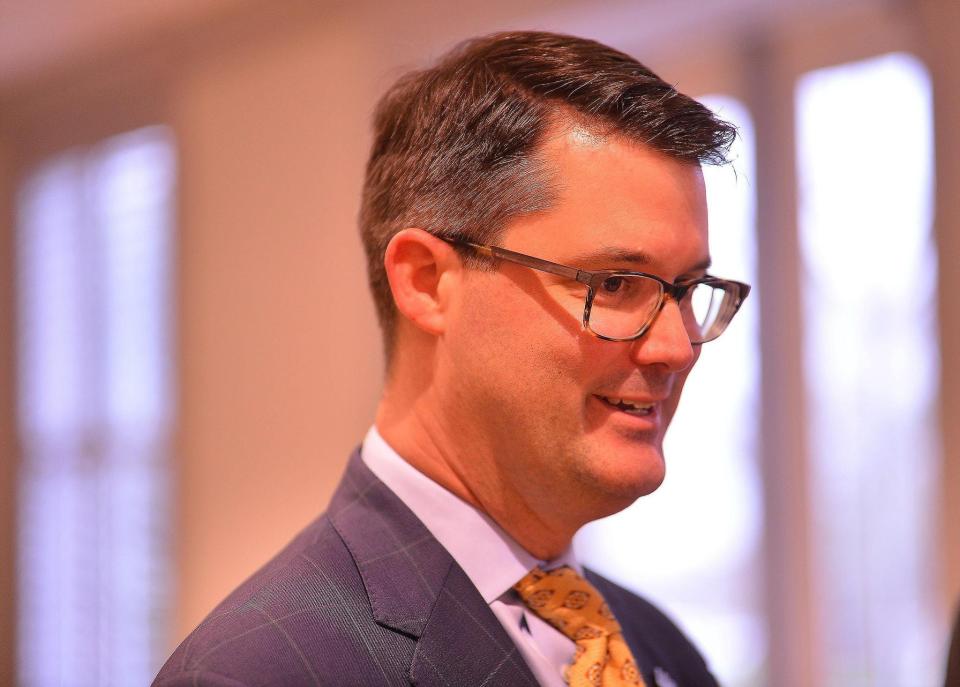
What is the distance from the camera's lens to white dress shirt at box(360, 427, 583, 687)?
61.2 inches

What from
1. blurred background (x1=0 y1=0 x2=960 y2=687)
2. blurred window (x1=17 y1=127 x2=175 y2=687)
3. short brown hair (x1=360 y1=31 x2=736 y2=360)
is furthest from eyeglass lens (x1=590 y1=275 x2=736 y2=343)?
blurred window (x1=17 y1=127 x2=175 y2=687)

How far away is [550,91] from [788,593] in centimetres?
303

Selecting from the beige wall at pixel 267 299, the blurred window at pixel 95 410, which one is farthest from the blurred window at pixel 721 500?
the blurred window at pixel 95 410

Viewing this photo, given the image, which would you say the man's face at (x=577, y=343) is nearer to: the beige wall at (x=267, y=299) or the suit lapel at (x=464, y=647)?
the suit lapel at (x=464, y=647)

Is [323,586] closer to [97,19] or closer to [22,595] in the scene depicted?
[97,19]

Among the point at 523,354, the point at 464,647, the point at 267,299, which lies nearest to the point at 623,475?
the point at 523,354

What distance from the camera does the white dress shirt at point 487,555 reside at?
5.10ft

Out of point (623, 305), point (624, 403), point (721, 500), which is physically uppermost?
point (623, 305)

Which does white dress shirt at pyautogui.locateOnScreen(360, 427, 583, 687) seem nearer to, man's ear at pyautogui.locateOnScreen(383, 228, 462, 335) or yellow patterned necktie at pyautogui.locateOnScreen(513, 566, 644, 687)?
yellow patterned necktie at pyautogui.locateOnScreen(513, 566, 644, 687)

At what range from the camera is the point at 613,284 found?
153 centimetres

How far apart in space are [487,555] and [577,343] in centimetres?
34

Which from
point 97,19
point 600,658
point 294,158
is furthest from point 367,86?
point 600,658

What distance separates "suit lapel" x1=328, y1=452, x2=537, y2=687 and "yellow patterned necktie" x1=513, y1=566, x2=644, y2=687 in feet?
0.42

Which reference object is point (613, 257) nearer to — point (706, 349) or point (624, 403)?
point (624, 403)
